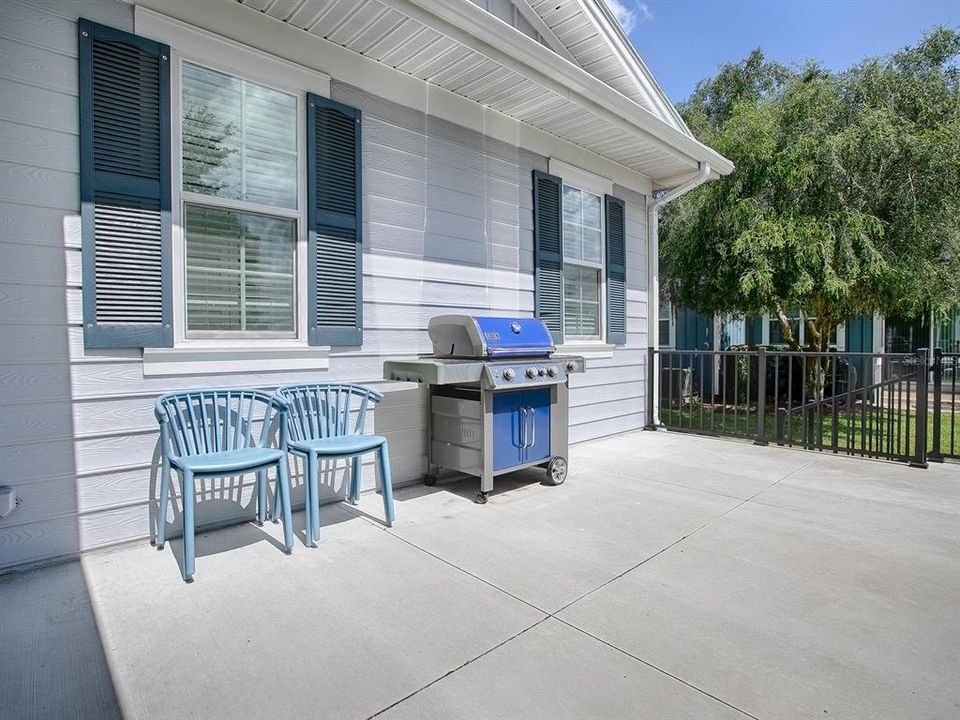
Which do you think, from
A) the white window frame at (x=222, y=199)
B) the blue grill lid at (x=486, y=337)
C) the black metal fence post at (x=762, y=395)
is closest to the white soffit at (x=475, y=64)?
the white window frame at (x=222, y=199)

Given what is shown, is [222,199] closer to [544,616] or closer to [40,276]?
[40,276]

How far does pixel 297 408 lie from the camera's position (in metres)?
3.22

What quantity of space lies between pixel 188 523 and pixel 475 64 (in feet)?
10.9

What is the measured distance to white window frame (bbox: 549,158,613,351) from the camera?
5.16 m

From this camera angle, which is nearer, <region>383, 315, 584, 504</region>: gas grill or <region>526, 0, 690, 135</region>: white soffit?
<region>383, 315, 584, 504</region>: gas grill

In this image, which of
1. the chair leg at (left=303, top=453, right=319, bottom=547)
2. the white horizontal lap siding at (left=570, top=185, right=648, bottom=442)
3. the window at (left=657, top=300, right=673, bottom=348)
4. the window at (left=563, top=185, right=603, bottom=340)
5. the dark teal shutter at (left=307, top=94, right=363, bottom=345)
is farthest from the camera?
the window at (left=657, top=300, right=673, bottom=348)

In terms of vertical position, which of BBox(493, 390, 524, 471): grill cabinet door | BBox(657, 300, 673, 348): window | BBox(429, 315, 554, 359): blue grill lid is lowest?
BBox(493, 390, 524, 471): grill cabinet door

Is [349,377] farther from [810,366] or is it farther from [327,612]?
[810,366]

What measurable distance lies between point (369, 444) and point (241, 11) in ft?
8.32

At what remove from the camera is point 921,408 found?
4.53 m

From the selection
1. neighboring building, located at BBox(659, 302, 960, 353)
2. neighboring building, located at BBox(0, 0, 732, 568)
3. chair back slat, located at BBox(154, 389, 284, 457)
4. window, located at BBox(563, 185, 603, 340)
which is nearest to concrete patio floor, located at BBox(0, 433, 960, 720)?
chair back slat, located at BBox(154, 389, 284, 457)

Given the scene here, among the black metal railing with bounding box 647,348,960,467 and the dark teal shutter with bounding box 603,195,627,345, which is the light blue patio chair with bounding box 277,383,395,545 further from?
the black metal railing with bounding box 647,348,960,467

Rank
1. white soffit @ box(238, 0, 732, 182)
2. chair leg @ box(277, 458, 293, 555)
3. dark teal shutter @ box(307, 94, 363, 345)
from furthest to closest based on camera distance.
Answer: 1. dark teal shutter @ box(307, 94, 363, 345)
2. white soffit @ box(238, 0, 732, 182)
3. chair leg @ box(277, 458, 293, 555)

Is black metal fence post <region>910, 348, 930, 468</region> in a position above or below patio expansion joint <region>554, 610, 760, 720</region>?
above
